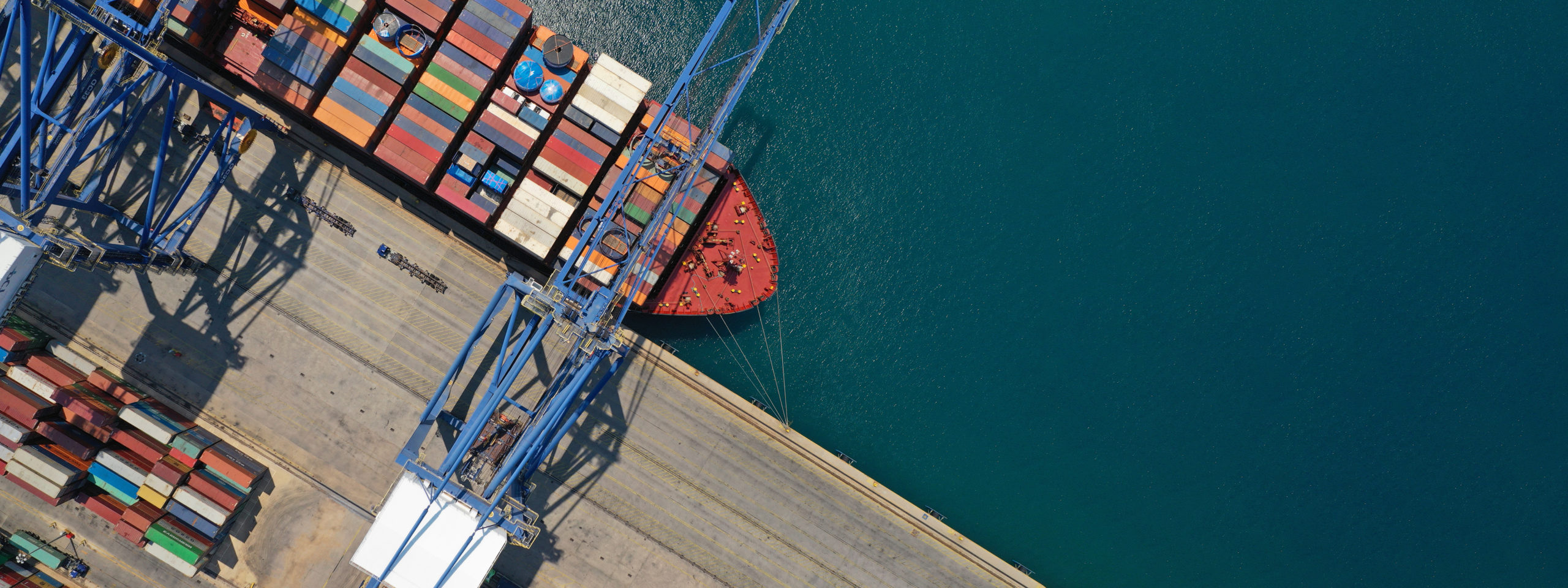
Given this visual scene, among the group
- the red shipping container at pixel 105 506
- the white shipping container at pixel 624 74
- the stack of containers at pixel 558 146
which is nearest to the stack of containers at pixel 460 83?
the stack of containers at pixel 558 146

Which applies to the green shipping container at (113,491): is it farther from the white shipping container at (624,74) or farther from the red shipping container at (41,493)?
the white shipping container at (624,74)

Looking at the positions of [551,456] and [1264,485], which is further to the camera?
[1264,485]

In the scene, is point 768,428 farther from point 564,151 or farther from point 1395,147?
point 1395,147

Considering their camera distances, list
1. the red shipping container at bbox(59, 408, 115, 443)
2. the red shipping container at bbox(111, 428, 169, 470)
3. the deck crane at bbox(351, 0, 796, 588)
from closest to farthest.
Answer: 1. the deck crane at bbox(351, 0, 796, 588)
2. the red shipping container at bbox(59, 408, 115, 443)
3. the red shipping container at bbox(111, 428, 169, 470)

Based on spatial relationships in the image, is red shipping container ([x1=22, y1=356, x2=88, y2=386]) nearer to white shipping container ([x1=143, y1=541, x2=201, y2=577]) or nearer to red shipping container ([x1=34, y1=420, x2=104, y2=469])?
red shipping container ([x1=34, y1=420, x2=104, y2=469])

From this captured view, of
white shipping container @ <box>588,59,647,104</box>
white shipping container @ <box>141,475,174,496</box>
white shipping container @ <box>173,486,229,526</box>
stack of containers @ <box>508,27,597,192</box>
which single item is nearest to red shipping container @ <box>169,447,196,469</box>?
white shipping container @ <box>141,475,174,496</box>

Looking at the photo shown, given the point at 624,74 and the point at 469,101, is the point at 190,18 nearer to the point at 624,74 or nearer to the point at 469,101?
the point at 469,101

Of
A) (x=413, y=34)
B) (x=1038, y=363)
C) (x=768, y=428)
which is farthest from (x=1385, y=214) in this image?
(x=413, y=34)
